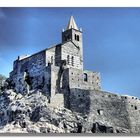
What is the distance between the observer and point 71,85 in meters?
19.3

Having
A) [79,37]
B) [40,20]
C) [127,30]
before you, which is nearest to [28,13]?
[40,20]

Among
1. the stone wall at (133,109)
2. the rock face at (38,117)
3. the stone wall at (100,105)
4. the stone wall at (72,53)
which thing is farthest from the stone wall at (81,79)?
the stone wall at (133,109)

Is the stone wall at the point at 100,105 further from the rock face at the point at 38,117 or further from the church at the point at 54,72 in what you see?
the church at the point at 54,72

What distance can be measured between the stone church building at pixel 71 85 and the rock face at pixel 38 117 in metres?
0.47

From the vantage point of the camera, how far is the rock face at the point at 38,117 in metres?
15.4

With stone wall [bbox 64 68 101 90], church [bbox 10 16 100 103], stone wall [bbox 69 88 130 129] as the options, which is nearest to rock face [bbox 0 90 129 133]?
stone wall [bbox 69 88 130 129]

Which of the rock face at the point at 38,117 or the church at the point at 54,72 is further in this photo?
the church at the point at 54,72

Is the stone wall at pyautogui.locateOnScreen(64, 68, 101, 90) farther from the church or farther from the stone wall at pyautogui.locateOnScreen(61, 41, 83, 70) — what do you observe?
the stone wall at pyautogui.locateOnScreen(61, 41, 83, 70)

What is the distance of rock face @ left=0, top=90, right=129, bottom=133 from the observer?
1545cm

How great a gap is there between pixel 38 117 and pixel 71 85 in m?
2.62

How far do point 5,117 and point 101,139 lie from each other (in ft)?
18.8

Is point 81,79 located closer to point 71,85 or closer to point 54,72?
point 71,85

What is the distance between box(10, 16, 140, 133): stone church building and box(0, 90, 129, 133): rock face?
47cm

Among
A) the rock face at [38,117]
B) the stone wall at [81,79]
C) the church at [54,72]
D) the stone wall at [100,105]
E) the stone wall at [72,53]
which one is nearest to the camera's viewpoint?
the rock face at [38,117]
